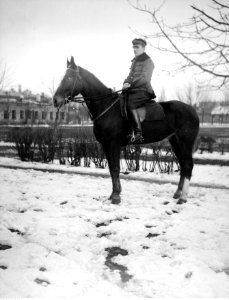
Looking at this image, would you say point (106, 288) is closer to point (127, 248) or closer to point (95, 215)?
point (127, 248)

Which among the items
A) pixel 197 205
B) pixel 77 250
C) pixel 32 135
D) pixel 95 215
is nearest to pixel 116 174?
pixel 95 215

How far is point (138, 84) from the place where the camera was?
5.32 meters

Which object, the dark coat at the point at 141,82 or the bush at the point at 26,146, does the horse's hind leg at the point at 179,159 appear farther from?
the bush at the point at 26,146

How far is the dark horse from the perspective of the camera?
539 cm

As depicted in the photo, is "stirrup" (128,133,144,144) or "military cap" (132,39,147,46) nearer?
"military cap" (132,39,147,46)

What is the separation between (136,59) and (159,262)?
3850 mm

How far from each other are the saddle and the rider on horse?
107 millimetres

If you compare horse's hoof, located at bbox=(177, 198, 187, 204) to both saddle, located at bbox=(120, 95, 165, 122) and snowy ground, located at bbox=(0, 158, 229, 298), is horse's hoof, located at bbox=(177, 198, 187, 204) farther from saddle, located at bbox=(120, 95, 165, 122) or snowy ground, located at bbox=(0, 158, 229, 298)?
saddle, located at bbox=(120, 95, 165, 122)

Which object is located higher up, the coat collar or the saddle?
the coat collar

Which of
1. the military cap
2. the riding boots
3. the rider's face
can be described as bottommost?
the riding boots

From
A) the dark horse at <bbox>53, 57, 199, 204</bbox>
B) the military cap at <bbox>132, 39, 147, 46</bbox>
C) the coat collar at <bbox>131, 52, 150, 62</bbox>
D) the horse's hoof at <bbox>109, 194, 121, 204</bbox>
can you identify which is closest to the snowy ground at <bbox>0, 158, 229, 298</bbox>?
the horse's hoof at <bbox>109, 194, 121, 204</bbox>

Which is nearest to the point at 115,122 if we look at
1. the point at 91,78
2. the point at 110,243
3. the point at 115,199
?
the point at 91,78

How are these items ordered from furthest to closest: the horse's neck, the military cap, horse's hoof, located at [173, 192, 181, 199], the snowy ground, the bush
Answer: the bush < horse's hoof, located at [173, 192, 181, 199] < the horse's neck < the military cap < the snowy ground

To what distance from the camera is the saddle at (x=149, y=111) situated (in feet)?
17.7
